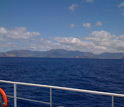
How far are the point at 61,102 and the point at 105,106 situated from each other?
3794 mm

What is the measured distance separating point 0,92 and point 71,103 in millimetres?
10001

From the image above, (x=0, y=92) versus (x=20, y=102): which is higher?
(x=0, y=92)

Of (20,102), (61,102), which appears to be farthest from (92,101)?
(20,102)

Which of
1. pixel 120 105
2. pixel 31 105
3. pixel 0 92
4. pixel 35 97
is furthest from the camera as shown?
pixel 35 97

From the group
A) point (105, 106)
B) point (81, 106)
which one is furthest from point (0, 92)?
point (105, 106)

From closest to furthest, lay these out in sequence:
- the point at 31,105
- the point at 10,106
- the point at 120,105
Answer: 1. the point at 10,106
2. the point at 31,105
3. the point at 120,105

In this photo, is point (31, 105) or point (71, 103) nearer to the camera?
point (31, 105)

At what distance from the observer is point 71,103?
12.1 meters

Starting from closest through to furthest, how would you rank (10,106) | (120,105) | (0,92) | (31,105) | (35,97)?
(0,92) < (10,106) < (31,105) < (120,105) < (35,97)

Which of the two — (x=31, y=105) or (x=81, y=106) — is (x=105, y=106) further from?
(x=31, y=105)

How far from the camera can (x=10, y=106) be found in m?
10.5

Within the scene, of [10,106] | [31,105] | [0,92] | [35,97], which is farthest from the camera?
[35,97]

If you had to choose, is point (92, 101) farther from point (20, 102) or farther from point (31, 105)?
point (20, 102)

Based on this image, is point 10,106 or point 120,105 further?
point 120,105
